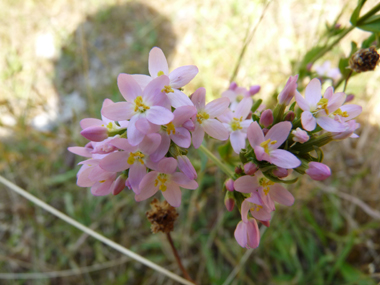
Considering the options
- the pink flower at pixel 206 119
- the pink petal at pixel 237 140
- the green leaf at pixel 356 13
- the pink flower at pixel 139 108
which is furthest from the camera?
the green leaf at pixel 356 13

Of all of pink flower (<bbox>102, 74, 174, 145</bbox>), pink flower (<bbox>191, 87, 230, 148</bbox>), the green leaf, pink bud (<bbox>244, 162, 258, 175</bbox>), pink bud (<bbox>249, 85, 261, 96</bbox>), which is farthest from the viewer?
pink bud (<bbox>249, 85, 261, 96</bbox>)

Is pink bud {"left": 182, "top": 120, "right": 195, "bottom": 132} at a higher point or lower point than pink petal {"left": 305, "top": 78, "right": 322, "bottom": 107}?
higher

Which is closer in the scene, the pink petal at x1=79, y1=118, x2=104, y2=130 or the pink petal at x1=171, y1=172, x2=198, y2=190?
the pink petal at x1=171, y1=172, x2=198, y2=190

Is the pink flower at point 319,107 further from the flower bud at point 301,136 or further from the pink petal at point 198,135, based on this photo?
the pink petal at point 198,135

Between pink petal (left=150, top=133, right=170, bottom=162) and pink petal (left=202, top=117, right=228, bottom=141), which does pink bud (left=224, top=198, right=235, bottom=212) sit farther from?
pink petal (left=150, top=133, right=170, bottom=162)

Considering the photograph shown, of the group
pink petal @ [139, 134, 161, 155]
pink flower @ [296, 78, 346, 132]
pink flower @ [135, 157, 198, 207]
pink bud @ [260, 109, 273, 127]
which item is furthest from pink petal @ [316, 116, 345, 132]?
pink petal @ [139, 134, 161, 155]

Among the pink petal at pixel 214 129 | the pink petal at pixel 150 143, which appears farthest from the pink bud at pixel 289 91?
the pink petal at pixel 150 143

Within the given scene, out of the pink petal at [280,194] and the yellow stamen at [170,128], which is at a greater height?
the yellow stamen at [170,128]
